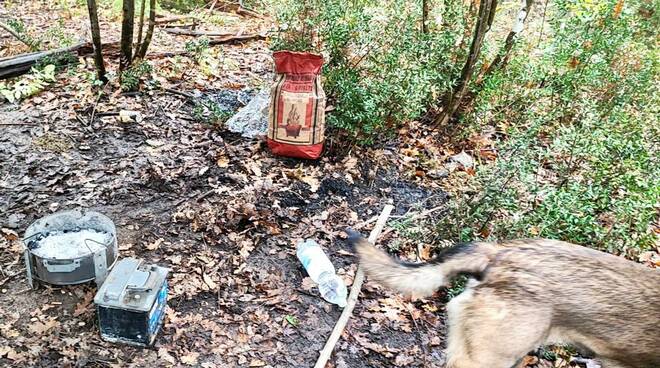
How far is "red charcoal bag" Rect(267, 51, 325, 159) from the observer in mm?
5219

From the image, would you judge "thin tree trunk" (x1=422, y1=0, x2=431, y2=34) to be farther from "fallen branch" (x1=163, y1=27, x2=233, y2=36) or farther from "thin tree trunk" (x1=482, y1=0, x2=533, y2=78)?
"fallen branch" (x1=163, y1=27, x2=233, y2=36)

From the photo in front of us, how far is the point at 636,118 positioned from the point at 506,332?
3.79m

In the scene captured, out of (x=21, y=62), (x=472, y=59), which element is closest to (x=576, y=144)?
(x=472, y=59)

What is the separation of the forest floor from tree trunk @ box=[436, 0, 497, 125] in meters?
0.50

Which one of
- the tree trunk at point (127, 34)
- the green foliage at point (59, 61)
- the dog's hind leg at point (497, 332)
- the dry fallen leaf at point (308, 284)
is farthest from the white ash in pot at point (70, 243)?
the green foliage at point (59, 61)

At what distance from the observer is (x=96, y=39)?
594 centimetres

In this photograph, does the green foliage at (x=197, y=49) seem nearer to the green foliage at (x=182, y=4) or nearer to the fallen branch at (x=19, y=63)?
the fallen branch at (x=19, y=63)

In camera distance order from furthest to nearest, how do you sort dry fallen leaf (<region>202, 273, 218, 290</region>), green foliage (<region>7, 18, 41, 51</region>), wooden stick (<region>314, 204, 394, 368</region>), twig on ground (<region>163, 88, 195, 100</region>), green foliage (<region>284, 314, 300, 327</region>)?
1. green foliage (<region>7, 18, 41, 51</region>)
2. twig on ground (<region>163, 88, 195, 100</region>)
3. dry fallen leaf (<region>202, 273, 218, 290</region>)
4. green foliage (<region>284, 314, 300, 327</region>)
5. wooden stick (<region>314, 204, 394, 368</region>)

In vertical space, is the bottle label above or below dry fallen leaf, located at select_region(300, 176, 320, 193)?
below

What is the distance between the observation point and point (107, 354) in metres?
3.38

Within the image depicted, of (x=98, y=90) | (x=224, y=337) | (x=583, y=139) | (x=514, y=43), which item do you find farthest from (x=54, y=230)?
(x=514, y=43)

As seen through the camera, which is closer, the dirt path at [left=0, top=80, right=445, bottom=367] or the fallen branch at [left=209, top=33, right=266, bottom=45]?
the dirt path at [left=0, top=80, right=445, bottom=367]

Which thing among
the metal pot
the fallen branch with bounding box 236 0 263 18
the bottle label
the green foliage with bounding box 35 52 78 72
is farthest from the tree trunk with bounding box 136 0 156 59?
the fallen branch with bounding box 236 0 263 18

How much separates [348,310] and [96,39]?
4274 mm
